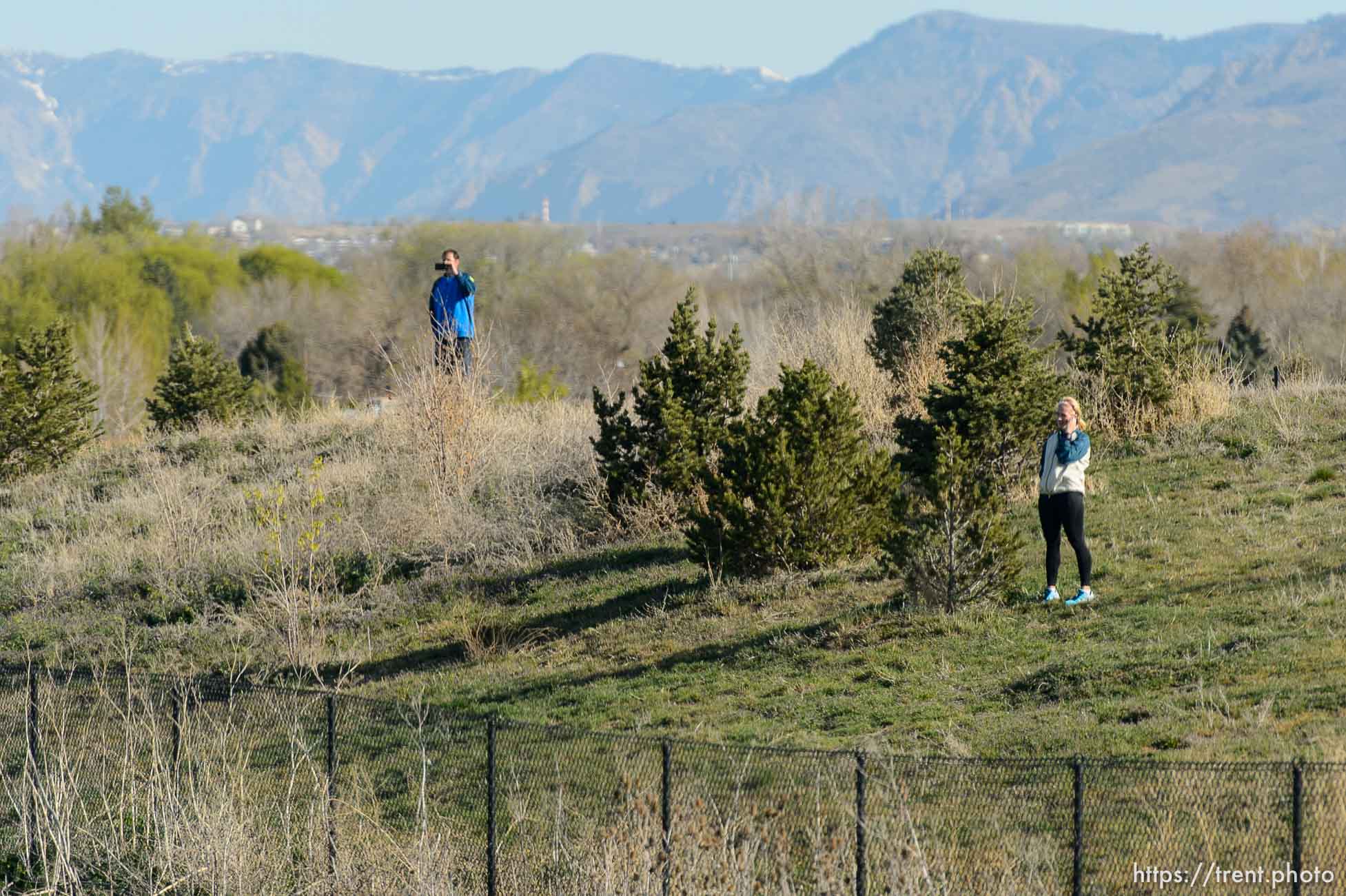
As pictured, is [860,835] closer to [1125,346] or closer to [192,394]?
[1125,346]

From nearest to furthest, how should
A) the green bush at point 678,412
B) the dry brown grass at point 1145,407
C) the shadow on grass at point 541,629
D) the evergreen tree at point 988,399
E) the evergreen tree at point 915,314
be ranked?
1. the evergreen tree at point 988,399
2. the shadow on grass at point 541,629
3. the green bush at point 678,412
4. the dry brown grass at point 1145,407
5. the evergreen tree at point 915,314

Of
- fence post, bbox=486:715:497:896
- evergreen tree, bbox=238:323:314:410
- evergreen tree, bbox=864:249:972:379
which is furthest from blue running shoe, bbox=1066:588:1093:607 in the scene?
evergreen tree, bbox=238:323:314:410

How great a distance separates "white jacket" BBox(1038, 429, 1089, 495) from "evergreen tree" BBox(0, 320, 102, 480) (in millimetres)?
16791

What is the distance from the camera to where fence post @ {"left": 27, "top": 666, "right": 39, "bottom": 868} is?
9898 millimetres

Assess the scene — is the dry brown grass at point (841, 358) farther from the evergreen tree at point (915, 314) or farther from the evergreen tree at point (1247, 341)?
the evergreen tree at point (1247, 341)

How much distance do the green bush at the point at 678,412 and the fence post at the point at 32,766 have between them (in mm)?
6683

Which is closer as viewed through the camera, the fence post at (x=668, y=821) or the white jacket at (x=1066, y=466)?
the fence post at (x=668, y=821)

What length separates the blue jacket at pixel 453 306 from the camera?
18.3 m

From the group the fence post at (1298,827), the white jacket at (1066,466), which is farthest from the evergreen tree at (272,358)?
the fence post at (1298,827)

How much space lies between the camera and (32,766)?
404 inches

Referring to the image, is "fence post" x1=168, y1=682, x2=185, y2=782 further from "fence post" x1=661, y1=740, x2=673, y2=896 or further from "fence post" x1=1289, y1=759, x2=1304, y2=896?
"fence post" x1=1289, y1=759, x2=1304, y2=896

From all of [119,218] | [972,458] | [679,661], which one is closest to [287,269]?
[119,218]

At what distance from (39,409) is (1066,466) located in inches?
682

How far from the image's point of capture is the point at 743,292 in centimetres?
9762
